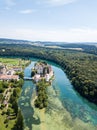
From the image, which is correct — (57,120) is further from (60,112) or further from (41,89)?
(41,89)

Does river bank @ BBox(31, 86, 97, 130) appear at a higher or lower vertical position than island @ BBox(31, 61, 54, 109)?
lower

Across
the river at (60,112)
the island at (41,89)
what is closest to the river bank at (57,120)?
the river at (60,112)

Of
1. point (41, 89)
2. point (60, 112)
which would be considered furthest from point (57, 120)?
point (41, 89)

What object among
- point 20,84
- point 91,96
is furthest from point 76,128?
point 20,84

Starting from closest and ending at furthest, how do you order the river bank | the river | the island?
the river bank → the river → the island

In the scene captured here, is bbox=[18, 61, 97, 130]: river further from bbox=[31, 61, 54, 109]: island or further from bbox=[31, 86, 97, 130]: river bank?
bbox=[31, 61, 54, 109]: island

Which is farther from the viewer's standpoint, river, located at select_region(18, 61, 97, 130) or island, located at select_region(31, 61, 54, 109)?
island, located at select_region(31, 61, 54, 109)

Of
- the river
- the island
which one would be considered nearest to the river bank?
the river

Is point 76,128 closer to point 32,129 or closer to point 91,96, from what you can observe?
point 32,129
